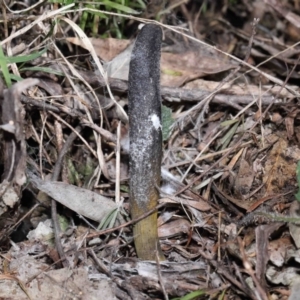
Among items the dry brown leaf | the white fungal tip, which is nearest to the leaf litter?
the dry brown leaf

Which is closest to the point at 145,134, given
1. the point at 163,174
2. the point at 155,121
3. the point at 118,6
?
the point at 155,121

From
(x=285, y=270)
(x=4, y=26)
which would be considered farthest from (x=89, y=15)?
(x=285, y=270)

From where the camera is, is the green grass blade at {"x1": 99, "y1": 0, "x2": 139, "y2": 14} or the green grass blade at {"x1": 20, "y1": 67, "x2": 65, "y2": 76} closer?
the green grass blade at {"x1": 20, "y1": 67, "x2": 65, "y2": 76}

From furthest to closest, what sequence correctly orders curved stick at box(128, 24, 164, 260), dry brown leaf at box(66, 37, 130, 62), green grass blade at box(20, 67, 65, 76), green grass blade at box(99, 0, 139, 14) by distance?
1. dry brown leaf at box(66, 37, 130, 62)
2. green grass blade at box(99, 0, 139, 14)
3. green grass blade at box(20, 67, 65, 76)
4. curved stick at box(128, 24, 164, 260)

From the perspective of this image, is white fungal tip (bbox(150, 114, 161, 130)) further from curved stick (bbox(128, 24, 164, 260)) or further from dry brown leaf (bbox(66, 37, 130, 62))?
dry brown leaf (bbox(66, 37, 130, 62))

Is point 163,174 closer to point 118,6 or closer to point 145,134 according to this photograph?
point 145,134

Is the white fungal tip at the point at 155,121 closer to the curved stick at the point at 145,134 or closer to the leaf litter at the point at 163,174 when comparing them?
the curved stick at the point at 145,134

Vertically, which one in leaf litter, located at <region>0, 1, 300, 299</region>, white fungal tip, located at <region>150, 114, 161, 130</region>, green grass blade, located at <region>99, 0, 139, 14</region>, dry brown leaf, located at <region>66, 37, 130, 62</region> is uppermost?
green grass blade, located at <region>99, 0, 139, 14</region>
